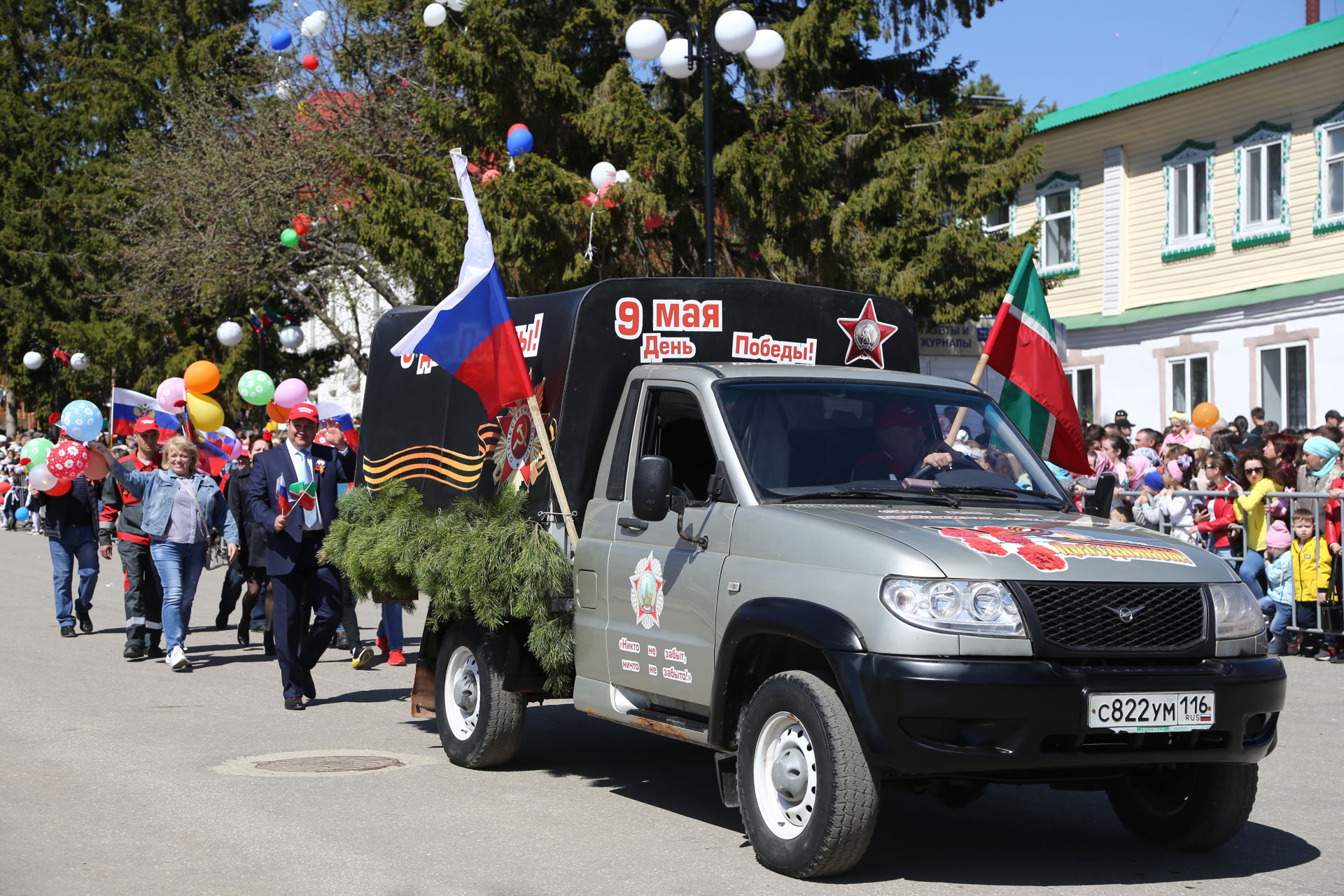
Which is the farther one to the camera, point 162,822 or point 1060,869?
point 162,822

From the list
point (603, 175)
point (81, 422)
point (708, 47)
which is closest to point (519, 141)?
point (603, 175)

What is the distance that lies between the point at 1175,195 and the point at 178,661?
2167cm

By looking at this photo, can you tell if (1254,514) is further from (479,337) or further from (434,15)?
(434,15)

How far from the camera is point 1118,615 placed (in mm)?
5871

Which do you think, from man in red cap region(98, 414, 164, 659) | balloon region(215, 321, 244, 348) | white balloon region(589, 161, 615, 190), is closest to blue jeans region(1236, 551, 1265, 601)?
man in red cap region(98, 414, 164, 659)

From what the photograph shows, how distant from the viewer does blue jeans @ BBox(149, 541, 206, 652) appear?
42.3 ft

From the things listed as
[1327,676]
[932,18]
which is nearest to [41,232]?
[932,18]

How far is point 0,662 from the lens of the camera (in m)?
13.0

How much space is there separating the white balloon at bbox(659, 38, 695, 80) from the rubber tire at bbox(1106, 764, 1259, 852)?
40.4 feet

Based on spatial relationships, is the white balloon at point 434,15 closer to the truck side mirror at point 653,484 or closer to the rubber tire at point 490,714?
the rubber tire at point 490,714

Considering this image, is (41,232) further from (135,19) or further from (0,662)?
(0,662)

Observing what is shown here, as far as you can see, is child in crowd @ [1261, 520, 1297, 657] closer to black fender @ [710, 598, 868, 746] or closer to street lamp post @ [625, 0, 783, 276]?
street lamp post @ [625, 0, 783, 276]

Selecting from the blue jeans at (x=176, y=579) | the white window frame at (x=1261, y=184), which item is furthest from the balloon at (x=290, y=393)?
the white window frame at (x=1261, y=184)

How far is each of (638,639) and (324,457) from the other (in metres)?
4.80
